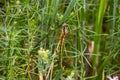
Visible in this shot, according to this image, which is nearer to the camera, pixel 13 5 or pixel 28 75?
pixel 28 75

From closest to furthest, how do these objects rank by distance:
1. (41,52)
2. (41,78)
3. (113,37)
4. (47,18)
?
1. (41,52)
2. (41,78)
3. (47,18)
4. (113,37)

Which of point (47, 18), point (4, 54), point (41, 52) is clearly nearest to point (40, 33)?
point (47, 18)

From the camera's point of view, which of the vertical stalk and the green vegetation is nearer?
the green vegetation

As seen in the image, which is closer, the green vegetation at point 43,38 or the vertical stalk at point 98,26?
the green vegetation at point 43,38

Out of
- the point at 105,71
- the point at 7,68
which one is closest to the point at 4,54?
the point at 7,68

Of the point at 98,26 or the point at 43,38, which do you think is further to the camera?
the point at 98,26

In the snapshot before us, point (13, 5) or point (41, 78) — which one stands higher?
A: point (13, 5)

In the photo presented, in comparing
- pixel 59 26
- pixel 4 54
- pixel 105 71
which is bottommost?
pixel 105 71

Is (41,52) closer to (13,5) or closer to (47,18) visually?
(47,18)

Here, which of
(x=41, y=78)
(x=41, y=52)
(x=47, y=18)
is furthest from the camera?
(x=47, y=18)
